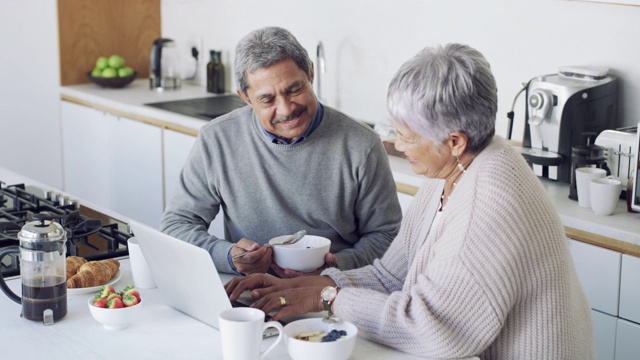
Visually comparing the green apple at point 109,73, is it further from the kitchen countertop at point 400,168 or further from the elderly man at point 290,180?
the elderly man at point 290,180

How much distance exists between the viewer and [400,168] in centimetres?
337

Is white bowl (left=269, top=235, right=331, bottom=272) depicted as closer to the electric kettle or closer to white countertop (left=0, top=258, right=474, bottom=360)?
white countertop (left=0, top=258, right=474, bottom=360)

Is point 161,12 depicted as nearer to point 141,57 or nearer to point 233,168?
point 141,57

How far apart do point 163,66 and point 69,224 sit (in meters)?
2.52

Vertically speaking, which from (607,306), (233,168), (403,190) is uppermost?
(233,168)

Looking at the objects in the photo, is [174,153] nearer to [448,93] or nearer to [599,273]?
[599,273]

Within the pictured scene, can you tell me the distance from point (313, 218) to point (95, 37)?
281 cm

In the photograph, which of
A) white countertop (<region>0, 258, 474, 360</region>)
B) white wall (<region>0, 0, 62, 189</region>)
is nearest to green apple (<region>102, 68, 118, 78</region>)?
white wall (<region>0, 0, 62, 189</region>)

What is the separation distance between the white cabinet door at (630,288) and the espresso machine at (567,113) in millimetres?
433

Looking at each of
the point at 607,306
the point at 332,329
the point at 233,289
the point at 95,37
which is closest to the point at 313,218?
the point at 233,289

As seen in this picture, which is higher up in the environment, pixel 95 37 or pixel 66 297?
pixel 95 37

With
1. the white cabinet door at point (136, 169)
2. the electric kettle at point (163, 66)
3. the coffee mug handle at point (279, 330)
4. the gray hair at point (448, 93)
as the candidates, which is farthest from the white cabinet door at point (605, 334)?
the electric kettle at point (163, 66)

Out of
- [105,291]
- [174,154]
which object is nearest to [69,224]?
[105,291]

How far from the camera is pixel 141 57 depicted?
514 cm
